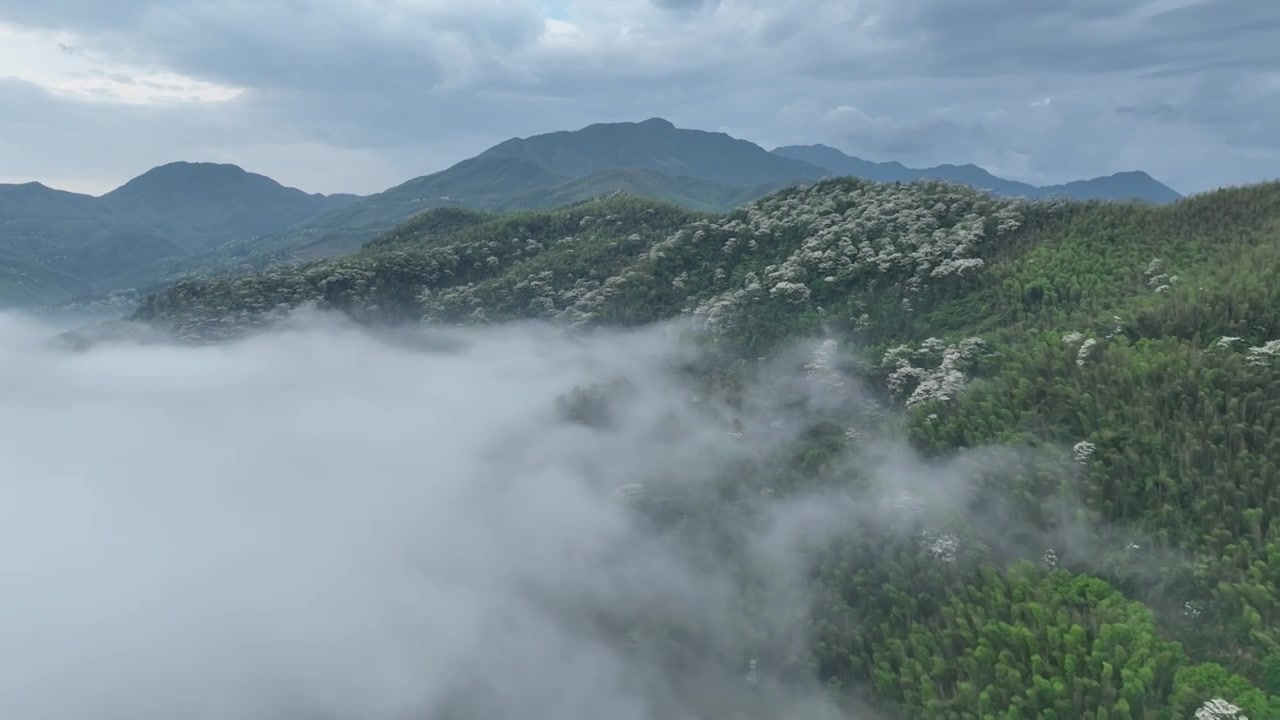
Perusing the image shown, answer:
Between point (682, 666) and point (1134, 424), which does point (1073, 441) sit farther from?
point (682, 666)

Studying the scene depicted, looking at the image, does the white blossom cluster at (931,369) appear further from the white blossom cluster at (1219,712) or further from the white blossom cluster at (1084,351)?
the white blossom cluster at (1219,712)

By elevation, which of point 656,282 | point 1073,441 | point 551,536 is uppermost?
point 656,282

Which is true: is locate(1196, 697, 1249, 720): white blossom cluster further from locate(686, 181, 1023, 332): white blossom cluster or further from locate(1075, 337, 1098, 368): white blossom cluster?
locate(686, 181, 1023, 332): white blossom cluster

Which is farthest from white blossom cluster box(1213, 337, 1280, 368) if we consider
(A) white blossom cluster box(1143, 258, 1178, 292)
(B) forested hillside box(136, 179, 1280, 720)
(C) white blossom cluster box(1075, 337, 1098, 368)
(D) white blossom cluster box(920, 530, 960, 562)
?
(D) white blossom cluster box(920, 530, 960, 562)

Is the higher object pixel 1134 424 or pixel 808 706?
A: pixel 1134 424

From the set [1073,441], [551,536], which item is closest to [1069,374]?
[1073,441]

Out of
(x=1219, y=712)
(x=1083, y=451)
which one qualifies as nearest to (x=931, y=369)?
(x=1083, y=451)
